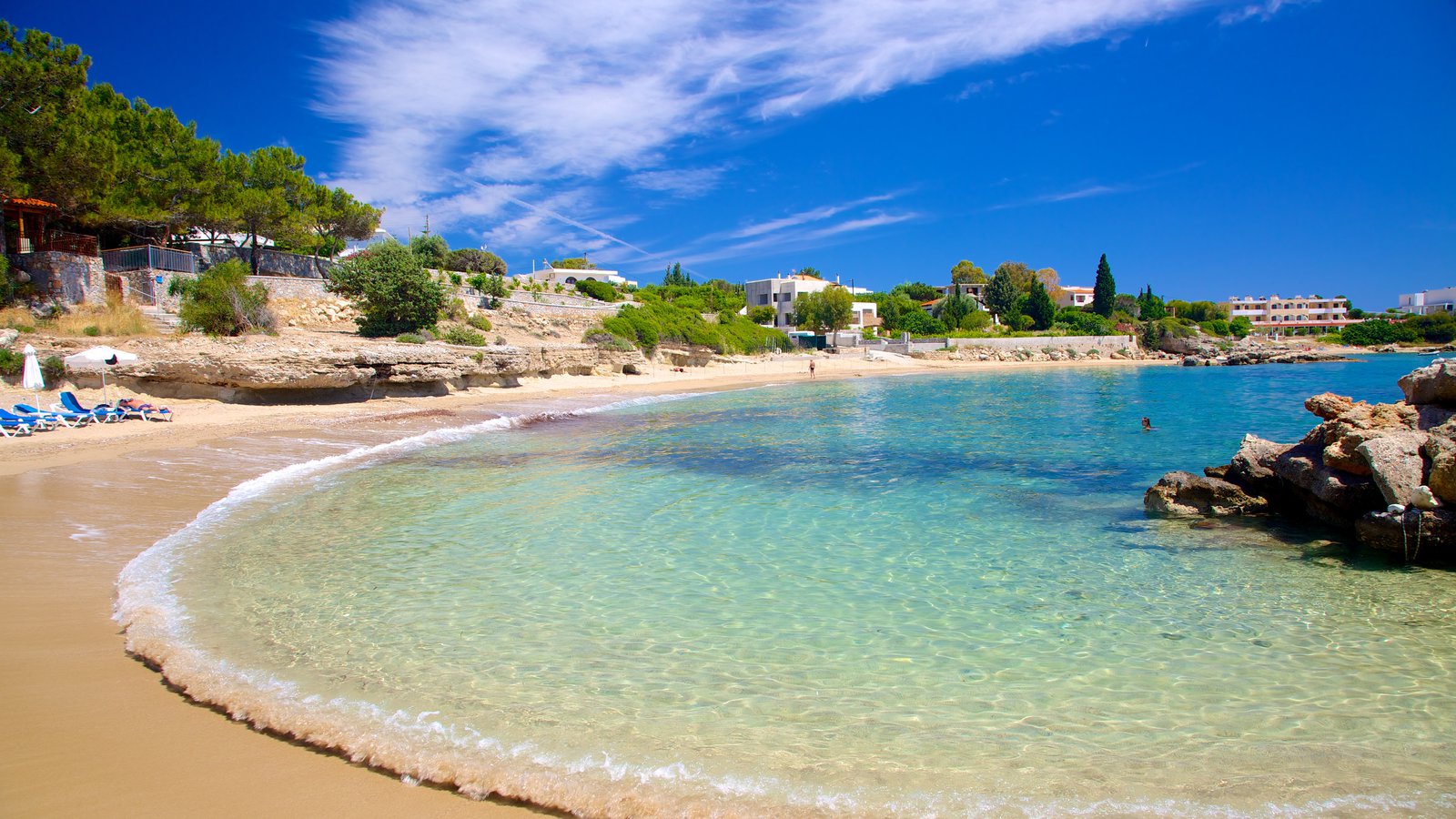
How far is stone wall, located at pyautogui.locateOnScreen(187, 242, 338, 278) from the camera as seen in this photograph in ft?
109

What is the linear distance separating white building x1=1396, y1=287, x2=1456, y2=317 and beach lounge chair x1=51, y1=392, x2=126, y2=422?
6869 inches

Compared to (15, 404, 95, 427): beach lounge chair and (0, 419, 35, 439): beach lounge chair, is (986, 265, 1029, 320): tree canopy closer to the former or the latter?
(15, 404, 95, 427): beach lounge chair

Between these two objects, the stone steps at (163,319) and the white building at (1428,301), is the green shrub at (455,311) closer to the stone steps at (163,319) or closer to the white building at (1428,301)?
the stone steps at (163,319)

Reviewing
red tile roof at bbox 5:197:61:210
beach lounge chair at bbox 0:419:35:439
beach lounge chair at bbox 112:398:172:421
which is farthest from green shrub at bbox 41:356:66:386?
red tile roof at bbox 5:197:61:210

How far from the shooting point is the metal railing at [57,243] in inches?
1016

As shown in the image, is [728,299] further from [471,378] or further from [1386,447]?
[1386,447]

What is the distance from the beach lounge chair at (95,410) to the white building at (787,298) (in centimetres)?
7164

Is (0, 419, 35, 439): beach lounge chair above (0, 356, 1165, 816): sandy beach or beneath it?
above

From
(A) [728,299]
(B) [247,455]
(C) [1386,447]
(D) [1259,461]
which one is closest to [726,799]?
(C) [1386,447]

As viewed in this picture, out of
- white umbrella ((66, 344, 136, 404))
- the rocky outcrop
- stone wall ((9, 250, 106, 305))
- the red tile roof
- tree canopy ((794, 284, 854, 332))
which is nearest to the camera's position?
white umbrella ((66, 344, 136, 404))

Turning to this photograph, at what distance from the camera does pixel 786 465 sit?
14.9 m

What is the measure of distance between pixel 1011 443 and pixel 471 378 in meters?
20.7

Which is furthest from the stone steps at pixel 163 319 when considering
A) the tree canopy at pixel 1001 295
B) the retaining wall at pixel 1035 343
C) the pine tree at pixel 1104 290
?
the pine tree at pixel 1104 290

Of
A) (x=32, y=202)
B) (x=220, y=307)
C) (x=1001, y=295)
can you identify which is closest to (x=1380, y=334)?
(x=1001, y=295)
